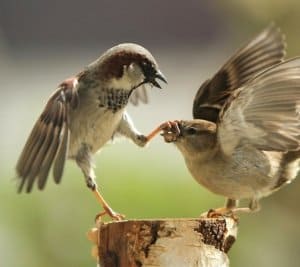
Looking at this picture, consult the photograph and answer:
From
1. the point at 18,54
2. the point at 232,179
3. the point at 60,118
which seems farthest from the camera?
the point at 18,54

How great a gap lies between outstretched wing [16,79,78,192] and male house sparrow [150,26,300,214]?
0.40 meters

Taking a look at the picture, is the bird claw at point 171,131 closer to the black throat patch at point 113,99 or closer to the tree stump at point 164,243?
the black throat patch at point 113,99

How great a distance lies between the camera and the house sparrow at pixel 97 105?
4.05 metres

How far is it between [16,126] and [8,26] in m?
3.71

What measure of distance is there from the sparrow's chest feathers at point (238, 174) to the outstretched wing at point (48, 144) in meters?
0.59

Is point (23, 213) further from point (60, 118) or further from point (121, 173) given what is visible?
point (60, 118)

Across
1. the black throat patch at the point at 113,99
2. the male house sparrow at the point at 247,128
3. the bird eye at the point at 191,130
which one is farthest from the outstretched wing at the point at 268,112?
the black throat patch at the point at 113,99

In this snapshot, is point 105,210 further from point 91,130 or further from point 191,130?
point 191,130

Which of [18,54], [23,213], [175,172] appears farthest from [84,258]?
[18,54]

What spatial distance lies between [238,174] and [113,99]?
534 millimetres

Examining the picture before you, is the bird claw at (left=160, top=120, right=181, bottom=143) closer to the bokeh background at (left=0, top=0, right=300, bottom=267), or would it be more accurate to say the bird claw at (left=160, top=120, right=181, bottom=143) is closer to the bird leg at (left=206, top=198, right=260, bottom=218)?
the bird leg at (left=206, top=198, right=260, bottom=218)

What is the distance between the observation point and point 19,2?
494 inches

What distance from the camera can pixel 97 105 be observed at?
429 cm

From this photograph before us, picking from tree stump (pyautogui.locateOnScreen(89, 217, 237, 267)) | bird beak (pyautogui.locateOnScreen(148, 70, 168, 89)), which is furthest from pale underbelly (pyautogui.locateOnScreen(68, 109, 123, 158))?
tree stump (pyautogui.locateOnScreen(89, 217, 237, 267))
